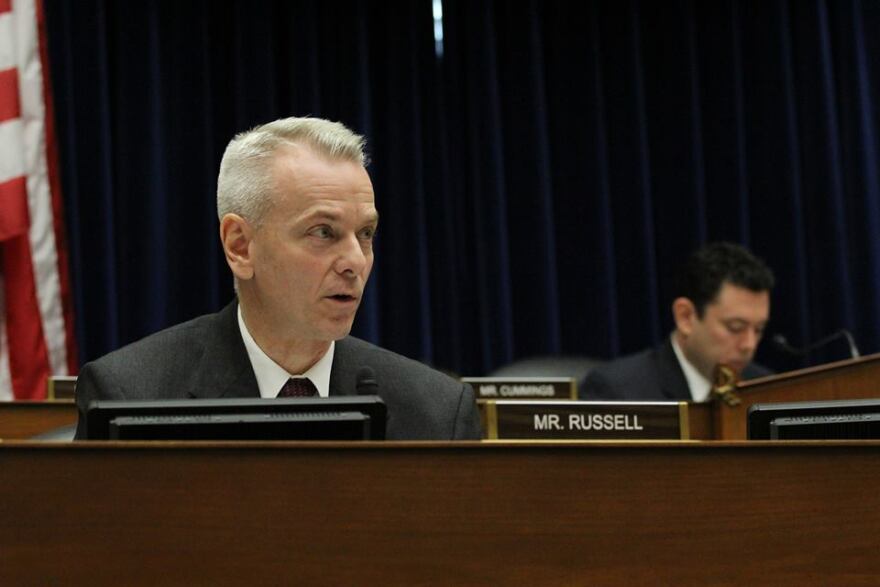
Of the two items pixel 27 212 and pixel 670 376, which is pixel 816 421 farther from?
pixel 27 212

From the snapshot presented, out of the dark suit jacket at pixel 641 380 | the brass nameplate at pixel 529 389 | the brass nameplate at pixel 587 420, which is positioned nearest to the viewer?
the brass nameplate at pixel 587 420

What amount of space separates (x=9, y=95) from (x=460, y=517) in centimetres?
354

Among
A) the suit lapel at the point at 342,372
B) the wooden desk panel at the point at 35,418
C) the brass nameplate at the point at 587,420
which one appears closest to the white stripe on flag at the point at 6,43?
the wooden desk panel at the point at 35,418

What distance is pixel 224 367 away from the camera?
6.94 feet

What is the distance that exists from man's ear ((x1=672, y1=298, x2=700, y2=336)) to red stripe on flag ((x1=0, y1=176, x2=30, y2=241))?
250 cm

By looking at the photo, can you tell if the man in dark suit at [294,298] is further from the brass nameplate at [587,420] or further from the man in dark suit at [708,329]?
the man in dark suit at [708,329]

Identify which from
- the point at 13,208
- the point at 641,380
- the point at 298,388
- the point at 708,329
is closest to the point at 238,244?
the point at 298,388

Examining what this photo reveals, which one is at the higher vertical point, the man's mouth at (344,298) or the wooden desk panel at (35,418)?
the man's mouth at (344,298)

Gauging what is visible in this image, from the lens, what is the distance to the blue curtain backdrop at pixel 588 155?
5.58 meters

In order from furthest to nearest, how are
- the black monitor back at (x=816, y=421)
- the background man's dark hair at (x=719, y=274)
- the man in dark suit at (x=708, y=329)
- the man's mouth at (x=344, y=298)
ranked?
the background man's dark hair at (x=719, y=274), the man in dark suit at (x=708, y=329), the man's mouth at (x=344, y=298), the black monitor back at (x=816, y=421)

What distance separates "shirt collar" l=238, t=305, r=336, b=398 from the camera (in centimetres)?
214

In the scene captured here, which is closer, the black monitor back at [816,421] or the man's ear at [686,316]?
the black monitor back at [816,421]

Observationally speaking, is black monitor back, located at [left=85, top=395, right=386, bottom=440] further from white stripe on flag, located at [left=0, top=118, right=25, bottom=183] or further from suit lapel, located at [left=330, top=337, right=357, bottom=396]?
white stripe on flag, located at [left=0, top=118, right=25, bottom=183]

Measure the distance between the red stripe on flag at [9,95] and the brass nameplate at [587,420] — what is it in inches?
107
